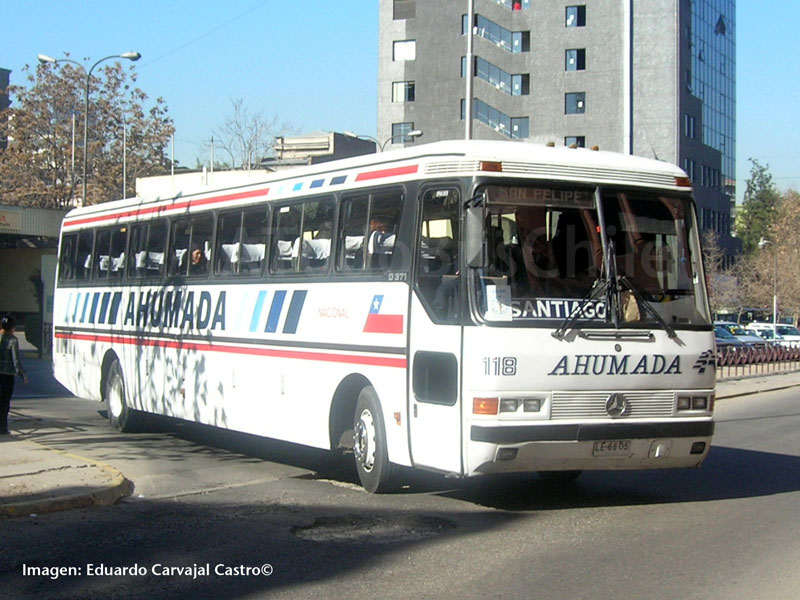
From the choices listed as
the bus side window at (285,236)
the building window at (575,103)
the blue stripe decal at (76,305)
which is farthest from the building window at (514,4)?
the bus side window at (285,236)

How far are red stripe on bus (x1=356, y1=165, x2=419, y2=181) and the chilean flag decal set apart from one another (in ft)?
3.98

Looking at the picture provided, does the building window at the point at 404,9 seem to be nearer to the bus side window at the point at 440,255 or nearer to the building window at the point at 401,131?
the building window at the point at 401,131

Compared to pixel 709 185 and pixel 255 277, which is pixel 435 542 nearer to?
pixel 255 277

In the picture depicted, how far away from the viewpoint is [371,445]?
419 inches

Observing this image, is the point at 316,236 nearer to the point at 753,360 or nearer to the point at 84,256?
the point at 84,256

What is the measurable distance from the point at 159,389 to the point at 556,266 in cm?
765

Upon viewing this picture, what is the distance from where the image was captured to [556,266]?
9344 millimetres

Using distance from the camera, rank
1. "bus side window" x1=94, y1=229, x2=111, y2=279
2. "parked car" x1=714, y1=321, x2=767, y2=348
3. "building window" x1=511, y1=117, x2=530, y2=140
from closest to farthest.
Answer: "bus side window" x1=94, y1=229, x2=111, y2=279 < "parked car" x1=714, y1=321, x2=767, y2=348 < "building window" x1=511, y1=117, x2=530, y2=140

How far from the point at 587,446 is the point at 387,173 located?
3.35 m

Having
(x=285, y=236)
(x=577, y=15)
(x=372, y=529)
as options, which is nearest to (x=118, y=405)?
(x=285, y=236)

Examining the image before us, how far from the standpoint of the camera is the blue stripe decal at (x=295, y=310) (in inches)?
466

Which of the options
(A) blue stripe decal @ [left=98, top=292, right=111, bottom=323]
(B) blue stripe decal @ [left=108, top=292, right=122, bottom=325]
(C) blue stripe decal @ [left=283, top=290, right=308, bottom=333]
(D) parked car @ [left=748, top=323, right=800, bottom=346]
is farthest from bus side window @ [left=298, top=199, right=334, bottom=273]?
(D) parked car @ [left=748, top=323, right=800, bottom=346]

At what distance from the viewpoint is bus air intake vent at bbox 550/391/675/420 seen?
9.20 metres

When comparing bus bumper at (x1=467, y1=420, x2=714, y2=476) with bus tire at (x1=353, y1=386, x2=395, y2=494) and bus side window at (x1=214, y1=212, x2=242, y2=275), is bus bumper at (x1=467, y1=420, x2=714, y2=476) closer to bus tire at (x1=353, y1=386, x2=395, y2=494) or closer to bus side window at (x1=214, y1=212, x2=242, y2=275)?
bus tire at (x1=353, y1=386, x2=395, y2=494)
